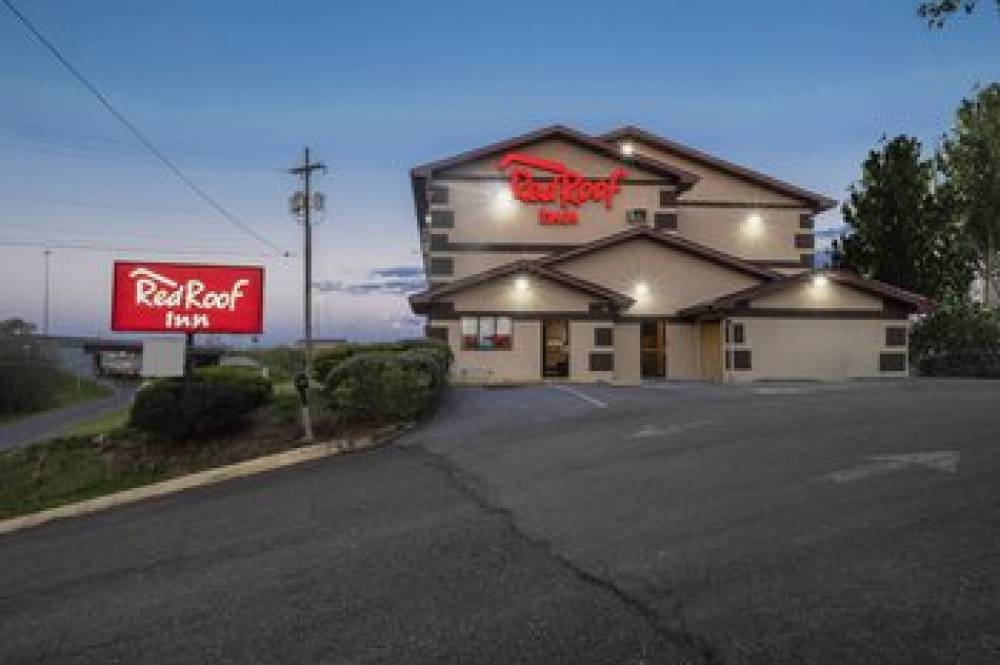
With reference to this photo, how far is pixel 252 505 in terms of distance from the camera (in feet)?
40.9

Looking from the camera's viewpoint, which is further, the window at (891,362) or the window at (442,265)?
the window at (442,265)

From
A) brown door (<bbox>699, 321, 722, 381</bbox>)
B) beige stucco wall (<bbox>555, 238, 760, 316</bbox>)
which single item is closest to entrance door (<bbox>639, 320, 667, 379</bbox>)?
beige stucco wall (<bbox>555, 238, 760, 316</bbox>)

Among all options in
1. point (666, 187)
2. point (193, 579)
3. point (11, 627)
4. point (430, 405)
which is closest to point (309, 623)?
point (193, 579)

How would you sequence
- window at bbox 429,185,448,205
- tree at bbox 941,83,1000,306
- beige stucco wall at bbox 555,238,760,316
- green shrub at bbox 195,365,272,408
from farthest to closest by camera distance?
tree at bbox 941,83,1000,306, window at bbox 429,185,448,205, beige stucco wall at bbox 555,238,760,316, green shrub at bbox 195,365,272,408

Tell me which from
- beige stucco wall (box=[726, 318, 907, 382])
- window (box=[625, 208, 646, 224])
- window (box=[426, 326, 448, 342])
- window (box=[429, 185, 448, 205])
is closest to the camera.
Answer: window (box=[426, 326, 448, 342])

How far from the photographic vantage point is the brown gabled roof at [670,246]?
3195cm

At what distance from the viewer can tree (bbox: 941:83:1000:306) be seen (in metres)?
45.7

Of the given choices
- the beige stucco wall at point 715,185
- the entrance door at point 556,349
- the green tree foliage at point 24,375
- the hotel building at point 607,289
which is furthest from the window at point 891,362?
the green tree foliage at point 24,375

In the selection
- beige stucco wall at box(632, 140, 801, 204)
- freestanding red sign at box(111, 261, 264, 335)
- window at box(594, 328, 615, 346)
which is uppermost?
beige stucco wall at box(632, 140, 801, 204)

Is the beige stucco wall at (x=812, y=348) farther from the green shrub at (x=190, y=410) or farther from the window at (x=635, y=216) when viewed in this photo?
the green shrub at (x=190, y=410)

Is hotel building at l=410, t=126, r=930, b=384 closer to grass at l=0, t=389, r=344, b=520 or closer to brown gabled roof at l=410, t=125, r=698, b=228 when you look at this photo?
brown gabled roof at l=410, t=125, r=698, b=228

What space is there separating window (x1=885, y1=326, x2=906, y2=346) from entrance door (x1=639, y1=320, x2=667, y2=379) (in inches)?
329

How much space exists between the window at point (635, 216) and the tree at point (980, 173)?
21.7 metres

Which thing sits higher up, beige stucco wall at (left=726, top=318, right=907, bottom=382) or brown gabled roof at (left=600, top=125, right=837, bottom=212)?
brown gabled roof at (left=600, top=125, right=837, bottom=212)
